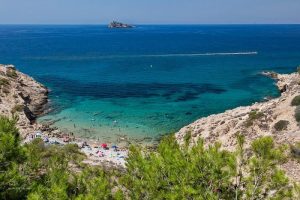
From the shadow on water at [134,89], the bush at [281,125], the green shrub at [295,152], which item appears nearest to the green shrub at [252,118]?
the bush at [281,125]

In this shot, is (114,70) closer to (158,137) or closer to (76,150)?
(158,137)

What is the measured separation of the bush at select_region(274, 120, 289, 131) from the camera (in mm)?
38594

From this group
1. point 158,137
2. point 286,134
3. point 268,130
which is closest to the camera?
point 286,134

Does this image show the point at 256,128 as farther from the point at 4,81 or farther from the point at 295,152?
the point at 4,81

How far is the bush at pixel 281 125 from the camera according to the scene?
1519 inches

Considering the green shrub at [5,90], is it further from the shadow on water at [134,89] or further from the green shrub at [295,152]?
the green shrub at [295,152]

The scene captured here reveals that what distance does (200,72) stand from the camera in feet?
344

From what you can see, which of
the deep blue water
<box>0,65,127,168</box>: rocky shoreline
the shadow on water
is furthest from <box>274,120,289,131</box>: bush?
the shadow on water

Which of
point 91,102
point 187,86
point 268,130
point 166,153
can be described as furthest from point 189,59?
point 166,153

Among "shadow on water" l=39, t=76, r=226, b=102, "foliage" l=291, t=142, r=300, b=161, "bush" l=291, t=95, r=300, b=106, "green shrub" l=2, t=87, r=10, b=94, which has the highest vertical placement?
"bush" l=291, t=95, r=300, b=106

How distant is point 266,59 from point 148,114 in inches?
3302

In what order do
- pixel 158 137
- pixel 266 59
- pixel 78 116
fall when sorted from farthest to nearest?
pixel 266 59
pixel 78 116
pixel 158 137

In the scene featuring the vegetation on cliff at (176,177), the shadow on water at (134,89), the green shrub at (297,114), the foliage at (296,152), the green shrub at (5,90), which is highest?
the vegetation on cliff at (176,177)

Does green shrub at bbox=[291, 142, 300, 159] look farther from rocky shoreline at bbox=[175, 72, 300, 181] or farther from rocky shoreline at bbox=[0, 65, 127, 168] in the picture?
rocky shoreline at bbox=[0, 65, 127, 168]
